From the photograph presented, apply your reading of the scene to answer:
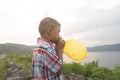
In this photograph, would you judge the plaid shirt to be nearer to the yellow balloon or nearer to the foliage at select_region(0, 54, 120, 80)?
the yellow balloon

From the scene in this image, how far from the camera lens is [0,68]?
10.9 meters

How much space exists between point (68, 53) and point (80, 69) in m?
7.43

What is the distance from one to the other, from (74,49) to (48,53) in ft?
1.12

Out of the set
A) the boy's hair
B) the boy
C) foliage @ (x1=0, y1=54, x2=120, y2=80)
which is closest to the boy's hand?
the boy

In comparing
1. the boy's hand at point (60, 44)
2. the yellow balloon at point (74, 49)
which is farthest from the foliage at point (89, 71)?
Result: the boy's hand at point (60, 44)

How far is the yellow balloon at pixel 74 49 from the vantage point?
11.3 ft

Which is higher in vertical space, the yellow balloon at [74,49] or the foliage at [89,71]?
the yellow balloon at [74,49]

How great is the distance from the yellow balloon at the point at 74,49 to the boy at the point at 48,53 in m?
0.11

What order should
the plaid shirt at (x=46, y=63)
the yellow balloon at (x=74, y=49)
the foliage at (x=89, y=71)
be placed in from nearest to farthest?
1. the plaid shirt at (x=46, y=63)
2. the yellow balloon at (x=74, y=49)
3. the foliage at (x=89, y=71)

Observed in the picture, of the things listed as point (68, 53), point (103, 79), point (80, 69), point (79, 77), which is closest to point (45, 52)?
point (68, 53)

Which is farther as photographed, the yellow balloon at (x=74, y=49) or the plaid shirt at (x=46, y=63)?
the yellow balloon at (x=74, y=49)

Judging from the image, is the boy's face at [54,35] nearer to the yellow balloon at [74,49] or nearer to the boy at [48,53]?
the boy at [48,53]

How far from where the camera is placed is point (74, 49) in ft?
11.3

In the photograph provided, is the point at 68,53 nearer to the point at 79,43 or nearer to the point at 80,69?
the point at 79,43
